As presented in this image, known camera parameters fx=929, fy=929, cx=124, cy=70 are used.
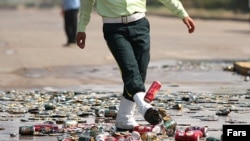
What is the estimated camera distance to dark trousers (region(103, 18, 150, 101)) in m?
9.15

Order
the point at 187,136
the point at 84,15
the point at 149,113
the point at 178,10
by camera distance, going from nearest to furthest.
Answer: the point at 187,136, the point at 149,113, the point at 178,10, the point at 84,15

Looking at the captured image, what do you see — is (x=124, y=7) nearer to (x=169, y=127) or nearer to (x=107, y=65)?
(x=169, y=127)

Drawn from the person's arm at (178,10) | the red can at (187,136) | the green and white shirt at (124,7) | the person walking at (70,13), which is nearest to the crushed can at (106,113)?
the green and white shirt at (124,7)

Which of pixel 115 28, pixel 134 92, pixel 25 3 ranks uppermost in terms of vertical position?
pixel 115 28

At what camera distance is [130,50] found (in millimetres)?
9344

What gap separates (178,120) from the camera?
34.9 ft

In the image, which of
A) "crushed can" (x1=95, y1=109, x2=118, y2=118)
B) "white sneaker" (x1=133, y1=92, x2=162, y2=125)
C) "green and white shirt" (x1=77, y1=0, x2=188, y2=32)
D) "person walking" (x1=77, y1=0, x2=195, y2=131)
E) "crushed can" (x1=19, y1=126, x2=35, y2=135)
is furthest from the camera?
"crushed can" (x1=95, y1=109, x2=118, y2=118)

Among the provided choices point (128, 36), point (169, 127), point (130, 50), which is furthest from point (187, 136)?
point (128, 36)

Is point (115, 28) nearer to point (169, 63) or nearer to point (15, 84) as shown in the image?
point (15, 84)

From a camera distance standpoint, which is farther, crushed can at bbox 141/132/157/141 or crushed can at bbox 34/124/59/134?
crushed can at bbox 34/124/59/134

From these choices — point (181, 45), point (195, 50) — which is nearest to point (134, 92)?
point (195, 50)

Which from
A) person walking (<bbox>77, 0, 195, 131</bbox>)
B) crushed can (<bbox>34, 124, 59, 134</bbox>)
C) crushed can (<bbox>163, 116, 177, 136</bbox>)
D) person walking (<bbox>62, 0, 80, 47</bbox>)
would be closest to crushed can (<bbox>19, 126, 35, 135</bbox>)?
crushed can (<bbox>34, 124, 59, 134</bbox>)

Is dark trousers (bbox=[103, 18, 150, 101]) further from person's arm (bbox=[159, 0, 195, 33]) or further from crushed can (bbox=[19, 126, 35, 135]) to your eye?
crushed can (bbox=[19, 126, 35, 135])

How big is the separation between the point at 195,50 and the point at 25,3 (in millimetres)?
87927
